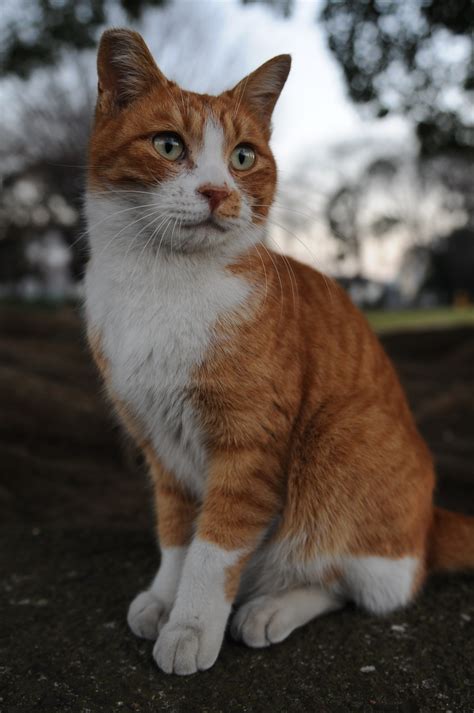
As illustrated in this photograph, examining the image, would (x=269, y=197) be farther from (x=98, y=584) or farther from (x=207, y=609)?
(x=98, y=584)

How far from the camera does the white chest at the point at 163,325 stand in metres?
1.78

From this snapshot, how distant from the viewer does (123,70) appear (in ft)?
6.16

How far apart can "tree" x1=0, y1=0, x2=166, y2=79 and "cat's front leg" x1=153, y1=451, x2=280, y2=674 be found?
301 centimetres

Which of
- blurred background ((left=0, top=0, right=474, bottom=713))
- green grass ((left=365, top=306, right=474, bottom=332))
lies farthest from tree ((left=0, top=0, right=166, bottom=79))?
green grass ((left=365, top=306, right=474, bottom=332))

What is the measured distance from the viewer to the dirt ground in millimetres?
1608

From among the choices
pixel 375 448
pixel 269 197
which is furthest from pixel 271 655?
pixel 269 197

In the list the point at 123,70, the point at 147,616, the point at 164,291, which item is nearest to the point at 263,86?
the point at 123,70

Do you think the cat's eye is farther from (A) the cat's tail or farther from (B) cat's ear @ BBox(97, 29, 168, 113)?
(A) the cat's tail

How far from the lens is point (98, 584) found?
2299 mm

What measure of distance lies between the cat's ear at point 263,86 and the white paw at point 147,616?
164cm

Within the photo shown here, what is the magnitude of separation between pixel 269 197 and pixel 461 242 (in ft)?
84.7

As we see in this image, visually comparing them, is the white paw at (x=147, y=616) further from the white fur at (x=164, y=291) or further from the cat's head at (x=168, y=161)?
the cat's head at (x=168, y=161)

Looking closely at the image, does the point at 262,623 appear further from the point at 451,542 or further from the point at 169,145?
the point at 169,145

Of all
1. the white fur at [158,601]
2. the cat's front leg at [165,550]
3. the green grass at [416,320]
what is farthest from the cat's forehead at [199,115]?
the green grass at [416,320]
